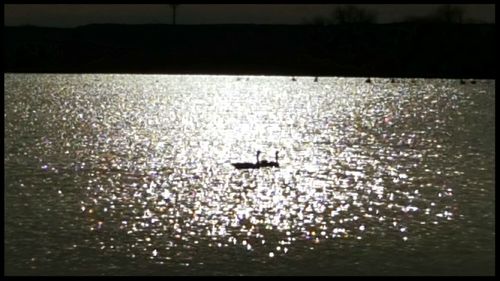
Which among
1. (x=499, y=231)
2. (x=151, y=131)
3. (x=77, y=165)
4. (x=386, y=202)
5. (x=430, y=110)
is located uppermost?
(x=430, y=110)

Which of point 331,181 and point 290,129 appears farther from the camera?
point 290,129

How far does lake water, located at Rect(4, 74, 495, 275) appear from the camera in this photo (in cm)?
2534

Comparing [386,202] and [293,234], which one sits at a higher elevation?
[386,202]

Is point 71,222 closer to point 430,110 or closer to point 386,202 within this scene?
point 386,202

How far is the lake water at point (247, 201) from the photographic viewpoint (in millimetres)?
25344

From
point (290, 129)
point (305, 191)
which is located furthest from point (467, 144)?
point (305, 191)

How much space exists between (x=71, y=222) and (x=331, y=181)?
16.0 metres

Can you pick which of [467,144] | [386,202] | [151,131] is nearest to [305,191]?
[386,202]

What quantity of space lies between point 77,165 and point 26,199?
526 inches

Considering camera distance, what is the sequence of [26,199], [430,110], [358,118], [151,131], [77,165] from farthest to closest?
[430,110] → [358,118] → [151,131] → [77,165] → [26,199]

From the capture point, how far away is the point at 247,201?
117 ft

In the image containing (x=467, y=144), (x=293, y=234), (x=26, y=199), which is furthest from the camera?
(x=467, y=144)

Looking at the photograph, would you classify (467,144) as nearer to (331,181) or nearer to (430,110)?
(331,181)

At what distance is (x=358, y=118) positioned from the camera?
3831 inches
